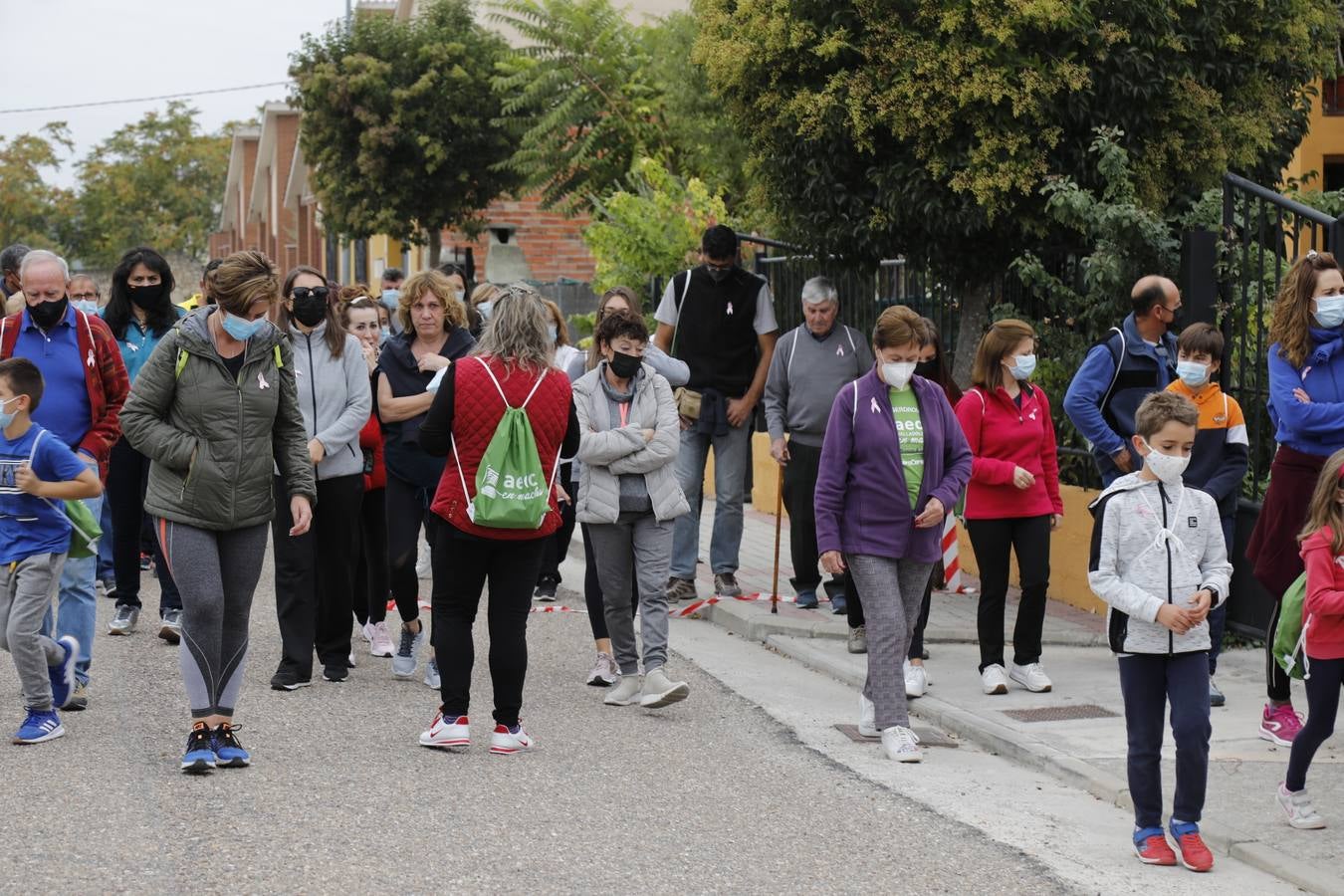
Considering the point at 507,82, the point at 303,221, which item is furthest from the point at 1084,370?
the point at 303,221

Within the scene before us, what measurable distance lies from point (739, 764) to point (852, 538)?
1.07 metres

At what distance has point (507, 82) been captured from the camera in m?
23.4

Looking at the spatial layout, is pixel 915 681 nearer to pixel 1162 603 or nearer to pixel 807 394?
pixel 807 394

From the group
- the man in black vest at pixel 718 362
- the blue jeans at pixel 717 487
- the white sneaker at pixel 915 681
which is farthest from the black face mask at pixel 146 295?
the white sneaker at pixel 915 681

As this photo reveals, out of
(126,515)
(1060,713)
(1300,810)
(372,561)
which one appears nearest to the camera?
(1300,810)

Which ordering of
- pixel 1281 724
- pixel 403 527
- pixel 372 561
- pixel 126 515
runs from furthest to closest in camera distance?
pixel 126 515 < pixel 372 561 < pixel 403 527 < pixel 1281 724

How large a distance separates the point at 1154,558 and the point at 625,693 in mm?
3066

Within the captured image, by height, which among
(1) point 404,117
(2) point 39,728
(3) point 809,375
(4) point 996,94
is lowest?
(2) point 39,728

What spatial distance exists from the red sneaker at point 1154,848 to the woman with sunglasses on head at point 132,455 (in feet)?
18.2

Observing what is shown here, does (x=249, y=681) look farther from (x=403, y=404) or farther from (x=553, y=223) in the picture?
(x=553, y=223)

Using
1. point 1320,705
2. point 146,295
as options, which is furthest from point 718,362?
point 1320,705

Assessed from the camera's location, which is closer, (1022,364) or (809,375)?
(1022,364)

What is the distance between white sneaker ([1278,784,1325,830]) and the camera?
619 cm

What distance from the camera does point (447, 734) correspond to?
7.14 metres
